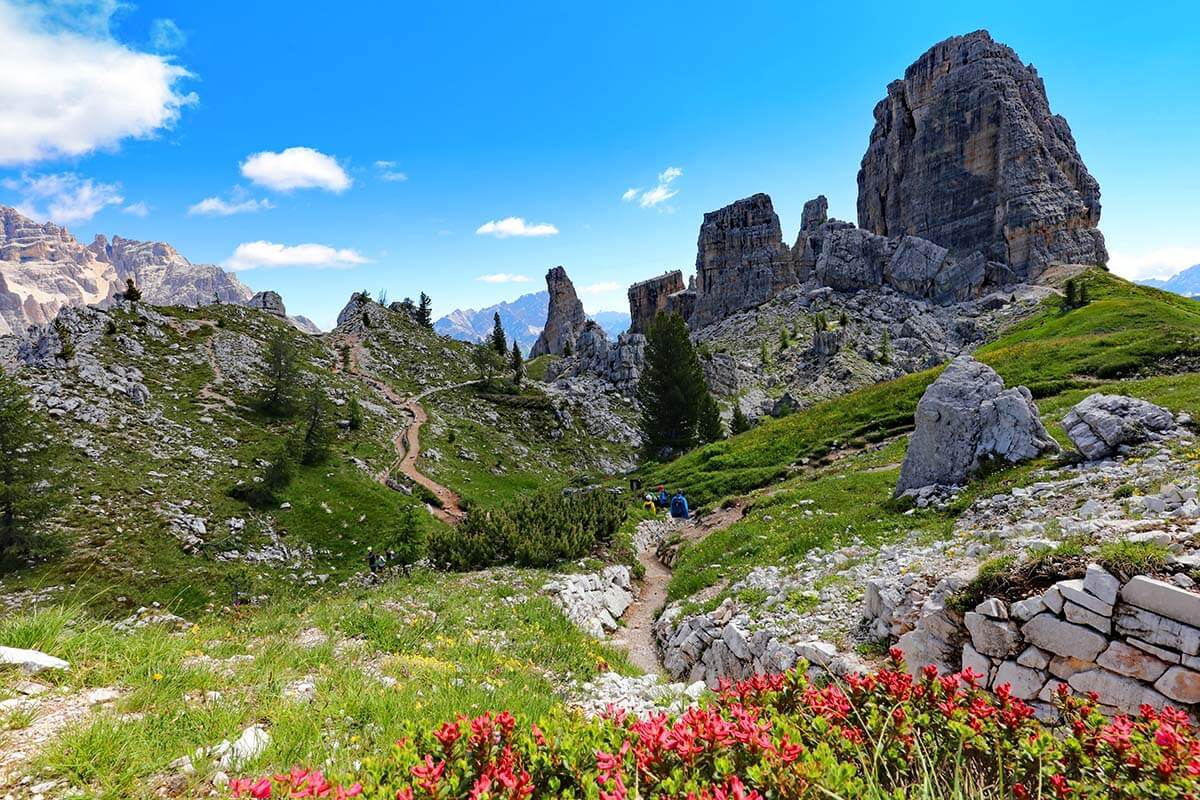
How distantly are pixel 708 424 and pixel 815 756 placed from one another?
1904 inches

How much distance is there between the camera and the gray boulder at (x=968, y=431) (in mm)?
16859

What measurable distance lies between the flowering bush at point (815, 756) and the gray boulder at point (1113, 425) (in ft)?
44.8

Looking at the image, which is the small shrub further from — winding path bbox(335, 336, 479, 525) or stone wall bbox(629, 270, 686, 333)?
stone wall bbox(629, 270, 686, 333)

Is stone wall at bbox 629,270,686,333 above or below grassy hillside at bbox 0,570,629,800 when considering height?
above

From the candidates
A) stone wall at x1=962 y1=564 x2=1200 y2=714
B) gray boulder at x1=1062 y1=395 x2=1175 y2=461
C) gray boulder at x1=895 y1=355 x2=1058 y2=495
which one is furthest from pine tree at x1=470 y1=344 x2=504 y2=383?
stone wall at x1=962 y1=564 x2=1200 y2=714

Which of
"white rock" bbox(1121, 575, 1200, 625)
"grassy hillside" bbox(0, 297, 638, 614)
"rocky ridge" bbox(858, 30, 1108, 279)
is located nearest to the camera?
"white rock" bbox(1121, 575, 1200, 625)

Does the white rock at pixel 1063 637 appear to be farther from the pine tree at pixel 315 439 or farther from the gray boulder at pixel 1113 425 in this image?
the pine tree at pixel 315 439

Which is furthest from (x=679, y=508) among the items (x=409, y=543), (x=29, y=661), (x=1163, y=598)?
(x=29, y=661)

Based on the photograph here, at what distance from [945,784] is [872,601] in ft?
20.1

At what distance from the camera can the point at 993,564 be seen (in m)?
7.99

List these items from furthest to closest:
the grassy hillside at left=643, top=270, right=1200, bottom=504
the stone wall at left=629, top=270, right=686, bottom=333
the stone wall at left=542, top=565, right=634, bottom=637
Result: the stone wall at left=629, top=270, right=686, bottom=333 < the grassy hillside at left=643, top=270, right=1200, bottom=504 < the stone wall at left=542, top=565, right=634, bottom=637

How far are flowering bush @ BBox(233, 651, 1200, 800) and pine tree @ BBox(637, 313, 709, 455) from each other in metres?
46.2

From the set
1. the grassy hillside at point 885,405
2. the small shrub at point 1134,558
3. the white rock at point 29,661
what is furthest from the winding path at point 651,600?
the white rock at point 29,661

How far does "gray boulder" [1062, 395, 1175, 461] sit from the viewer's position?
1444cm
